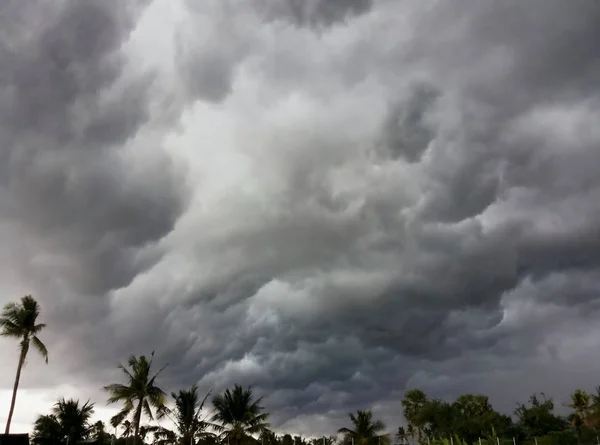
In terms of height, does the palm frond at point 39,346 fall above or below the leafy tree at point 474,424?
above

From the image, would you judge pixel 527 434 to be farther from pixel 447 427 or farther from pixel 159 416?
pixel 159 416

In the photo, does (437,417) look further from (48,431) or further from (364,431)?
(48,431)

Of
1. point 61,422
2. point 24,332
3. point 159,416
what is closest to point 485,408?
point 159,416

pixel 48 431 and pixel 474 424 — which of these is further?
pixel 474 424

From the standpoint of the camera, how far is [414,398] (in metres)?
74.4

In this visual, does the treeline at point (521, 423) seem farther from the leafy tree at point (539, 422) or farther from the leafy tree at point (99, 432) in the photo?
the leafy tree at point (99, 432)

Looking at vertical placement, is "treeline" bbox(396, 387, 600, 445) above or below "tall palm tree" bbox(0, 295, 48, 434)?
below

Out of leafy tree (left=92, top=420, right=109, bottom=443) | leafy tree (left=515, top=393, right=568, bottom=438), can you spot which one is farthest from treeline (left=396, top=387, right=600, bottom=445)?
leafy tree (left=92, top=420, right=109, bottom=443)

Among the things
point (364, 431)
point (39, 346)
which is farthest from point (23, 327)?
point (364, 431)

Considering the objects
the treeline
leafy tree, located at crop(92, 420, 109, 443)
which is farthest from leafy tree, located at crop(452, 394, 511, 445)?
leafy tree, located at crop(92, 420, 109, 443)

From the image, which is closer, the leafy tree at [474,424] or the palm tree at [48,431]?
the palm tree at [48,431]

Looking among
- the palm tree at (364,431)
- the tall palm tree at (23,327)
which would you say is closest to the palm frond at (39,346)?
the tall palm tree at (23,327)

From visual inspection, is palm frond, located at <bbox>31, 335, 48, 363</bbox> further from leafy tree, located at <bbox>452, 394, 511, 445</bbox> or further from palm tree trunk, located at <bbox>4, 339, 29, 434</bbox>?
leafy tree, located at <bbox>452, 394, 511, 445</bbox>

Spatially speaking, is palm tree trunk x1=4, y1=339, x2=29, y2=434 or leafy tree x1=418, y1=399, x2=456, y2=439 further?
leafy tree x1=418, y1=399, x2=456, y2=439
